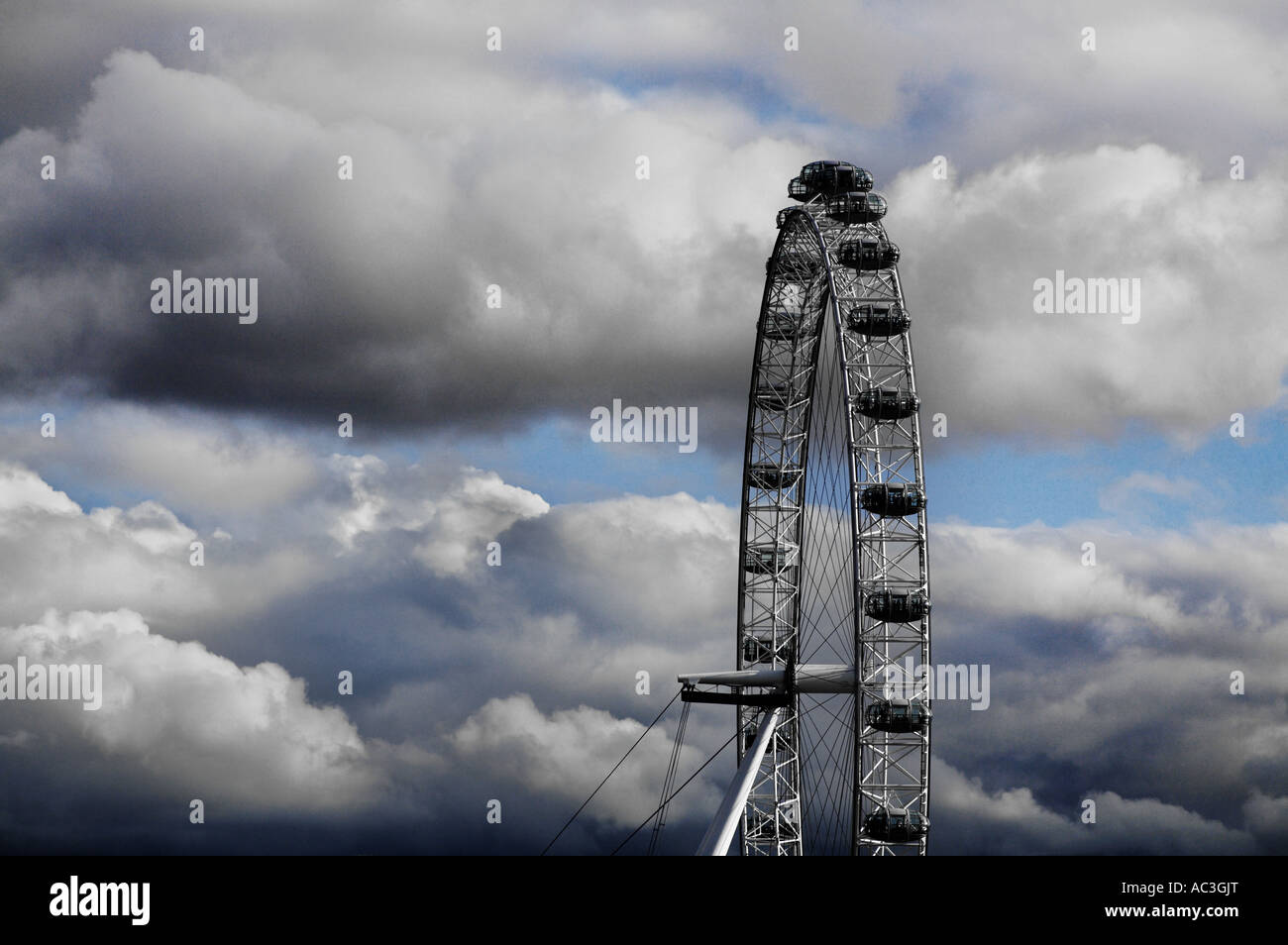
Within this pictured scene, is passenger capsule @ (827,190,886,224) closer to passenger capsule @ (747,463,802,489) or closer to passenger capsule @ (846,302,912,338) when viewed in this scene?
passenger capsule @ (846,302,912,338)

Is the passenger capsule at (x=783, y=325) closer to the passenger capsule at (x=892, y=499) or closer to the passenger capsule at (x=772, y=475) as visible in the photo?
the passenger capsule at (x=772, y=475)

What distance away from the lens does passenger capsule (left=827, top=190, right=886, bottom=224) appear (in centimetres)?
7088

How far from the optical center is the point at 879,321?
2633 inches

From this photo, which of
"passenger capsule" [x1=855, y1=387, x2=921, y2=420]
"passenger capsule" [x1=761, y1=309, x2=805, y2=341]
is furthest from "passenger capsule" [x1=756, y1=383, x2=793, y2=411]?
"passenger capsule" [x1=855, y1=387, x2=921, y2=420]

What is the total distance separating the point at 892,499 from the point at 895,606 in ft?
13.1

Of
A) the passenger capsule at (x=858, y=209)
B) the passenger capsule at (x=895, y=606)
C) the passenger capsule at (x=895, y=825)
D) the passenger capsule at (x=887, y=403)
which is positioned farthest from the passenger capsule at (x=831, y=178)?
the passenger capsule at (x=895, y=825)

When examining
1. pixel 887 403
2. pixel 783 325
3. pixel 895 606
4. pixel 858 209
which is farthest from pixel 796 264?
pixel 895 606

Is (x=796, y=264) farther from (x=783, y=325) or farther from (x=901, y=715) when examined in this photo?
(x=901, y=715)

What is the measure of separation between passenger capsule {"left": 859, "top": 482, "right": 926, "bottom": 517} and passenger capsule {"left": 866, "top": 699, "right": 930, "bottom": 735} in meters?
7.02
